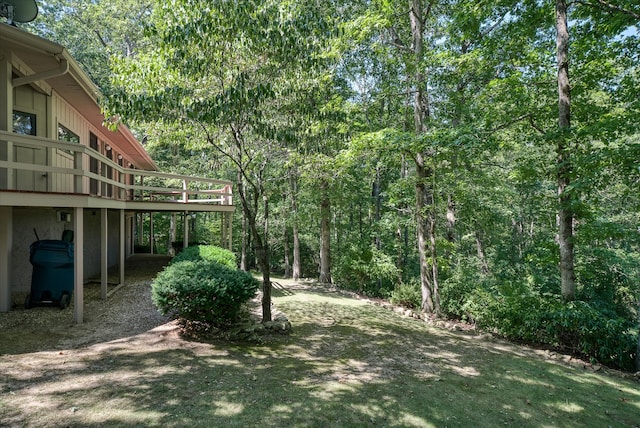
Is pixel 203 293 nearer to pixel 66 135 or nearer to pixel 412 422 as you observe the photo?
pixel 412 422

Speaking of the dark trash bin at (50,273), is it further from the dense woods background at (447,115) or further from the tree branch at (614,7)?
the tree branch at (614,7)

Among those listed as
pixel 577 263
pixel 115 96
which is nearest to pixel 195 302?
pixel 115 96

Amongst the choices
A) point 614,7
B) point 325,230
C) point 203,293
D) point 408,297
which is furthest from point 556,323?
point 325,230

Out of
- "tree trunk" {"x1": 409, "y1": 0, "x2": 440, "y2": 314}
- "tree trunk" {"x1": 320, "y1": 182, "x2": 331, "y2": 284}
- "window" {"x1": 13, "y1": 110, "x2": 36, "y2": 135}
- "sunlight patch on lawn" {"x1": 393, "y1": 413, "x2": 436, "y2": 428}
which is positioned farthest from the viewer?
"tree trunk" {"x1": 320, "y1": 182, "x2": 331, "y2": 284}

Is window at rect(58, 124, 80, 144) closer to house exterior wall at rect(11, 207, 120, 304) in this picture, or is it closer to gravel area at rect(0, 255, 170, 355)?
house exterior wall at rect(11, 207, 120, 304)

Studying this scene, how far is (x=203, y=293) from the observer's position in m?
5.39

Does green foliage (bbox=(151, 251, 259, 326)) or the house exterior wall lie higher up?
the house exterior wall

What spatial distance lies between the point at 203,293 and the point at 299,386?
2.12m

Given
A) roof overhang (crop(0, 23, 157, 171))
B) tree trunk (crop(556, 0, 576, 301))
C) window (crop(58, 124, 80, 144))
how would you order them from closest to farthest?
roof overhang (crop(0, 23, 157, 171)) < tree trunk (crop(556, 0, 576, 301)) < window (crop(58, 124, 80, 144))

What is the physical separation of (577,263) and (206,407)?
573 inches

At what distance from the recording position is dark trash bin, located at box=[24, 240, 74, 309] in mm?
6480

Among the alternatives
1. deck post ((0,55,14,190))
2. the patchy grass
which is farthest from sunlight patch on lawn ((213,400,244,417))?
deck post ((0,55,14,190))

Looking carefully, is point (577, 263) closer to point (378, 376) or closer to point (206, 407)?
point (378, 376)

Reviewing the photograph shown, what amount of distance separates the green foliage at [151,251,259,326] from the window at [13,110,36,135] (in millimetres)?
4639
